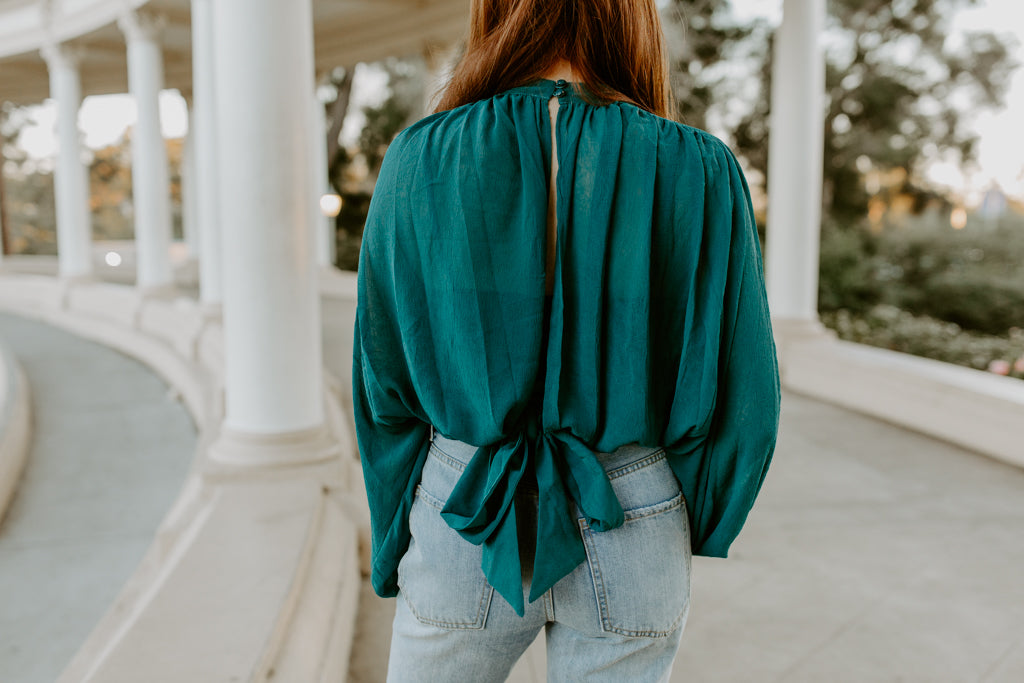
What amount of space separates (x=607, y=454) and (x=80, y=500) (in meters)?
9.49

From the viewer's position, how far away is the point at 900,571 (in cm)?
518

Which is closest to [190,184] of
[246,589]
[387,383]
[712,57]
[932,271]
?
[712,57]

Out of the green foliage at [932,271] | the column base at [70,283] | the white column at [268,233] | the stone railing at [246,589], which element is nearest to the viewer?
the stone railing at [246,589]

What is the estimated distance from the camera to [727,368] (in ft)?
5.44

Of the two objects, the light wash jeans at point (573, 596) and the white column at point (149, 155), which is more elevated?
the white column at point (149, 155)

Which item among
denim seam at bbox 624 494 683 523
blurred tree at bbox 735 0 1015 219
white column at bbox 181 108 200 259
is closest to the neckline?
denim seam at bbox 624 494 683 523

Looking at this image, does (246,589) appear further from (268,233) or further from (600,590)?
(600,590)

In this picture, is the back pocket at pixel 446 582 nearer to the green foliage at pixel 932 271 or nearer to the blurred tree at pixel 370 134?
the green foliage at pixel 932 271

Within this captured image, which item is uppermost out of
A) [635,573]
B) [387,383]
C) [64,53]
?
[64,53]

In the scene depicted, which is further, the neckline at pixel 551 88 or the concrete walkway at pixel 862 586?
the concrete walkway at pixel 862 586

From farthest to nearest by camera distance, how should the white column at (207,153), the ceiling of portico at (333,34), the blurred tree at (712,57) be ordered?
1. the blurred tree at (712,57)
2. the ceiling of portico at (333,34)
3. the white column at (207,153)

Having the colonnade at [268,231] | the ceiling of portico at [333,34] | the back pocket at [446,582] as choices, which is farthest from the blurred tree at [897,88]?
the back pocket at [446,582]

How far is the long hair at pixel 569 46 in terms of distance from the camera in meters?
1.65

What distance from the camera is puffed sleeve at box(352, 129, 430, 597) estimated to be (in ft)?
5.44
